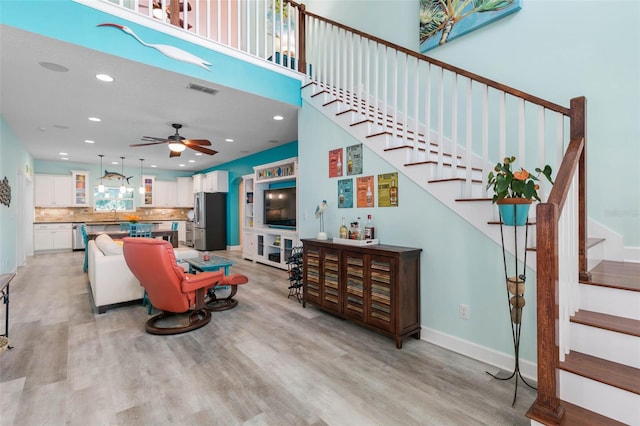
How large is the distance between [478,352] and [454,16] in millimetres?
3808

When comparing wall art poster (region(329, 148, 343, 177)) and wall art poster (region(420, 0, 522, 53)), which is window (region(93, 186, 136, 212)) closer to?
wall art poster (region(329, 148, 343, 177))

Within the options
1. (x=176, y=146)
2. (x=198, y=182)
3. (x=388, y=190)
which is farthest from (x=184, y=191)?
(x=388, y=190)

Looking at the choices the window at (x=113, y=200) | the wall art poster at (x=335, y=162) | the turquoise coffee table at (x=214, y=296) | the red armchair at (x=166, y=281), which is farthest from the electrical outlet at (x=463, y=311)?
the window at (x=113, y=200)

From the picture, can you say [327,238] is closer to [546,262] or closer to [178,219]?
[546,262]

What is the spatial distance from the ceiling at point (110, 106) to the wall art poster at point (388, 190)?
79.8 inches

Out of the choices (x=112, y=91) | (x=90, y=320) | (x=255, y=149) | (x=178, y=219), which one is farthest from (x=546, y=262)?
(x=178, y=219)

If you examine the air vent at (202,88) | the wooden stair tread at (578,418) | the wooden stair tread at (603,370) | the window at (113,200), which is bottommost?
the wooden stair tread at (578,418)

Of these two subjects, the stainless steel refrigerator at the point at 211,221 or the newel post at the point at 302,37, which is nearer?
the newel post at the point at 302,37

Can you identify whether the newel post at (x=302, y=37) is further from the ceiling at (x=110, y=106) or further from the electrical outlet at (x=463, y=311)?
the electrical outlet at (x=463, y=311)

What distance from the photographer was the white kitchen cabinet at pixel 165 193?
1066 centimetres

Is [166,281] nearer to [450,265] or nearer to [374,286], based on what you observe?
[374,286]

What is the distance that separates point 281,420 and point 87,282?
5.01 meters

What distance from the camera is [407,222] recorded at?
3.03 m

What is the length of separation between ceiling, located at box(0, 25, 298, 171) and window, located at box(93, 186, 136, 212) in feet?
8.89
